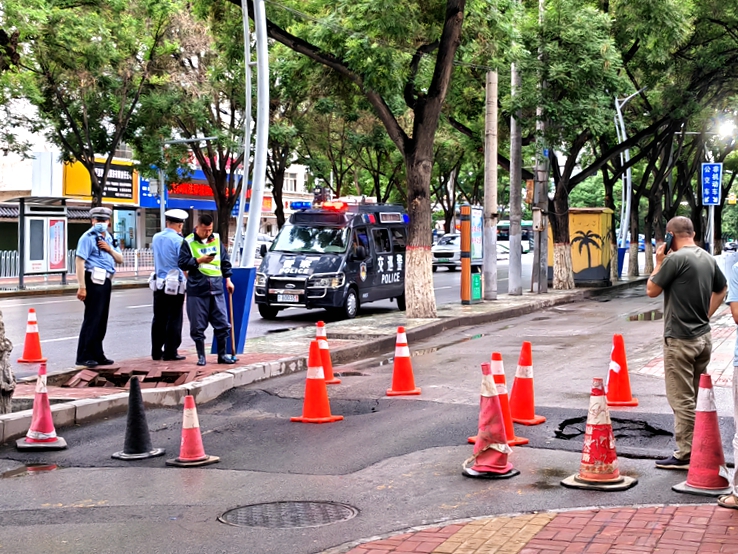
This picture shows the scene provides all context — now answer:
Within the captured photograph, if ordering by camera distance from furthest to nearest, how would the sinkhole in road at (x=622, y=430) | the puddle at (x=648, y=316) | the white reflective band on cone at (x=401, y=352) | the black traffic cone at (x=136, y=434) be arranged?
the puddle at (x=648, y=316) → the white reflective band on cone at (x=401, y=352) → the sinkhole in road at (x=622, y=430) → the black traffic cone at (x=136, y=434)

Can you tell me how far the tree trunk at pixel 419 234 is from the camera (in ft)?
57.2

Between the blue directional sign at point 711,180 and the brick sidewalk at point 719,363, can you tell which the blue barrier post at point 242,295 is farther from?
the blue directional sign at point 711,180

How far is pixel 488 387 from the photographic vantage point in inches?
253

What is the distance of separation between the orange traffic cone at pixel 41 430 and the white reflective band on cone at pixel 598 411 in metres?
4.16

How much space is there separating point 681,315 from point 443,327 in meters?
10.6

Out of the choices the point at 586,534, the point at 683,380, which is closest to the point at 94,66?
the point at 683,380

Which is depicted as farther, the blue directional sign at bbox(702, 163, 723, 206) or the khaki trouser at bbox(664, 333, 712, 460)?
the blue directional sign at bbox(702, 163, 723, 206)

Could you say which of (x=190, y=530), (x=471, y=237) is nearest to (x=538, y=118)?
(x=471, y=237)

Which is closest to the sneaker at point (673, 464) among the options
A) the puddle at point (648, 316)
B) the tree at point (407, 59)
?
the tree at point (407, 59)

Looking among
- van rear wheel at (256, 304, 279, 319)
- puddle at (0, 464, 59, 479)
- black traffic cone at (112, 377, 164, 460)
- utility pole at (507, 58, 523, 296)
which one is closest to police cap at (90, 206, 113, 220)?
black traffic cone at (112, 377, 164, 460)

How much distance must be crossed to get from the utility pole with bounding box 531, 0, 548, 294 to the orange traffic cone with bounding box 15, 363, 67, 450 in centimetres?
1919

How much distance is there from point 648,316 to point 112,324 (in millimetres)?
10728

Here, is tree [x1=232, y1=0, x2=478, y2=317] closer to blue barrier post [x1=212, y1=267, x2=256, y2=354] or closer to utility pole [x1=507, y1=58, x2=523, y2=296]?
blue barrier post [x1=212, y1=267, x2=256, y2=354]

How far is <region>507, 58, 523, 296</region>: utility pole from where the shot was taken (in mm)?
25297
